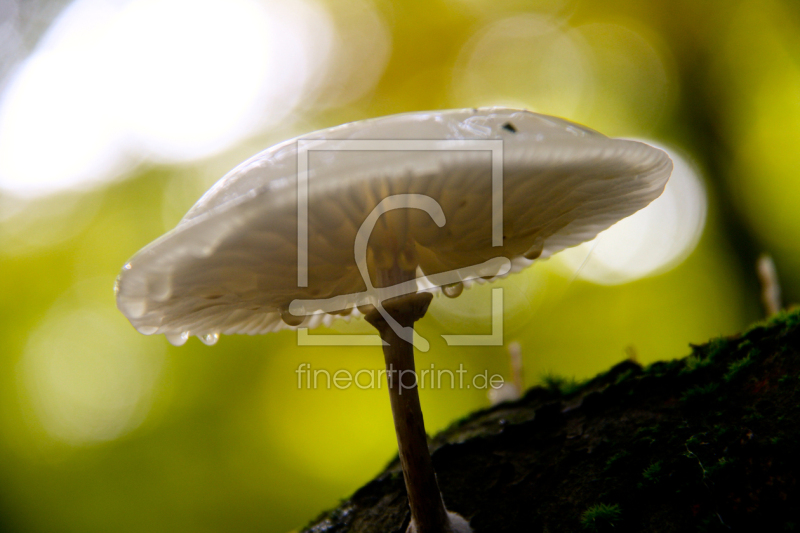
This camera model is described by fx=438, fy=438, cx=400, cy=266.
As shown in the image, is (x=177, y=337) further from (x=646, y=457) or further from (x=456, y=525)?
(x=646, y=457)

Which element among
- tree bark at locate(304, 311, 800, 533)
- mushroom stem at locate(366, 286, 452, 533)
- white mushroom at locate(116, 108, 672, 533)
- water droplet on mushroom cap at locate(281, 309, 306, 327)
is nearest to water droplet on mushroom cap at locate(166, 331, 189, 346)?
white mushroom at locate(116, 108, 672, 533)

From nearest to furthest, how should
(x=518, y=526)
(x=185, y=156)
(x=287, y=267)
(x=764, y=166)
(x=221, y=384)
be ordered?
(x=287, y=267) → (x=518, y=526) → (x=764, y=166) → (x=221, y=384) → (x=185, y=156)

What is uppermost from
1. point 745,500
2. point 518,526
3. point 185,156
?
point 185,156

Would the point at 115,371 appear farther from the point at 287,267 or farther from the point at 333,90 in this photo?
the point at 287,267

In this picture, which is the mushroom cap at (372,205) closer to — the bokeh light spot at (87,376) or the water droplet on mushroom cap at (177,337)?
the water droplet on mushroom cap at (177,337)

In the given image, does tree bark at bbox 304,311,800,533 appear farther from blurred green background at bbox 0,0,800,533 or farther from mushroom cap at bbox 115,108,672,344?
blurred green background at bbox 0,0,800,533

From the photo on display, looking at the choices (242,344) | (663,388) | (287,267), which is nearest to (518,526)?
(663,388)

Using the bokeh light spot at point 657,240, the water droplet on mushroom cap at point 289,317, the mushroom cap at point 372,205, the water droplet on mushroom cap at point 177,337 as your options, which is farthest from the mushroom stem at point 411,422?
the bokeh light spot at point 657,240

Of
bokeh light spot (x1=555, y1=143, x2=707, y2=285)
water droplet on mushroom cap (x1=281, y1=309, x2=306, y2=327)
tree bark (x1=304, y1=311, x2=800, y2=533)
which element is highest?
bokeh light spot (x1=555, y1=143, x2=707, y2=285)
